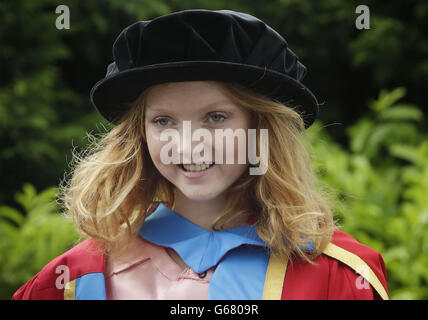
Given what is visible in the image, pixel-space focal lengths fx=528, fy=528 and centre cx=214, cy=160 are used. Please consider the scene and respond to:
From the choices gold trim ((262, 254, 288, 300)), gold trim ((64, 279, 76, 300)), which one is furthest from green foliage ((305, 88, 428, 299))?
gold trim ((64, 279, 76, 300))

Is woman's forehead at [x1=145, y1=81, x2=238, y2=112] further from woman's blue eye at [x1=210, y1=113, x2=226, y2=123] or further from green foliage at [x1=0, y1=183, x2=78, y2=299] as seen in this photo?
green foliage at [x1=0, y1=183, x2=78, y2=299]

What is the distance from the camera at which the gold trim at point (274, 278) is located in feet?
4.21

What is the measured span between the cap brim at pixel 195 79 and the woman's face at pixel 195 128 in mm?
42

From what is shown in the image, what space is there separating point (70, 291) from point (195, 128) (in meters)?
0.53

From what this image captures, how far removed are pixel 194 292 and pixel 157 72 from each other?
542 mm

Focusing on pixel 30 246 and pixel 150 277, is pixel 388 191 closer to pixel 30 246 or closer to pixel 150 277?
pixel 30 246

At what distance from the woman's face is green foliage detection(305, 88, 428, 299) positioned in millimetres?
911

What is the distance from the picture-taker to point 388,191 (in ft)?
11.7

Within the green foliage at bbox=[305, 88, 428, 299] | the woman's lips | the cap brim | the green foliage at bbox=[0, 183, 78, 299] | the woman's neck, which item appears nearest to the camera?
the cap brim

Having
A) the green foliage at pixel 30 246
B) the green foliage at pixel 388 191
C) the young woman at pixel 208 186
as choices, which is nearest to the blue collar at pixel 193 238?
the young woman at pixel 208 186

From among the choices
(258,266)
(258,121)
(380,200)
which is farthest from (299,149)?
(380,200)

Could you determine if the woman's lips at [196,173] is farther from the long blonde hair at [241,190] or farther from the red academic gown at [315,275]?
the red academic gown at [315,275]

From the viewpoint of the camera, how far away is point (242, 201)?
1.48 metres

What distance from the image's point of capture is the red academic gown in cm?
131
